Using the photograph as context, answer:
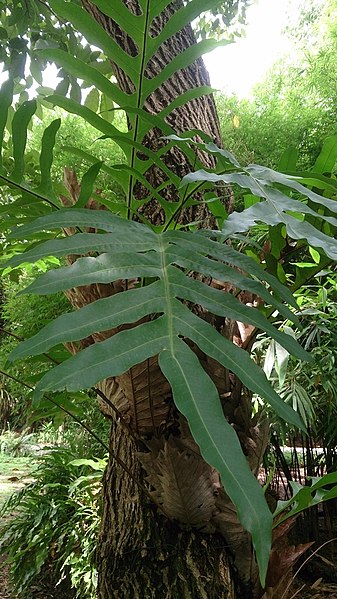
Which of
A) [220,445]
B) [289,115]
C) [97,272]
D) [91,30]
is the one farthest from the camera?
[289,115]

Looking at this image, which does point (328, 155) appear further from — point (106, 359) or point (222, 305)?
point (106, 359)

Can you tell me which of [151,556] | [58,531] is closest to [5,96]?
[151,556]

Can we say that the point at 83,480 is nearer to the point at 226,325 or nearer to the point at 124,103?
the point at 226,325

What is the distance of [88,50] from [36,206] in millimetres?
1161

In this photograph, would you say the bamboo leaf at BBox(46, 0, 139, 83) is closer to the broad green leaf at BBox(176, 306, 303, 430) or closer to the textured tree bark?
the textured tree bark

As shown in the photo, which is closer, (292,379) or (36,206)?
(36,206)

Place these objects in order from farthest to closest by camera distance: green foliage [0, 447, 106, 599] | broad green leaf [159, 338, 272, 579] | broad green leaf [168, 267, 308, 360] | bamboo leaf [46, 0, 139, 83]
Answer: green foliage [0, 447, 106, 599], bamboo leaf [46, 0, 139, 83], broad green leaf [168, 267, 308, 360], broad green leaf [159, 338, 272, 579]

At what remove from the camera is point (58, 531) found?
1.93 meters

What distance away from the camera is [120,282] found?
2.22ft

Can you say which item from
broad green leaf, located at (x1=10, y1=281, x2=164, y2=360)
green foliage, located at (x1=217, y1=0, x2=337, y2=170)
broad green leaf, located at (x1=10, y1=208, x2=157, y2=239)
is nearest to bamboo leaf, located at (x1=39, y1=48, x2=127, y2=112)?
broad green leaf, located at (x1=10, y1=208, x2=157, y2=239)

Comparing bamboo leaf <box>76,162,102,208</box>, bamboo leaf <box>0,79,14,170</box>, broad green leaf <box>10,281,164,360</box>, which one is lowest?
broad green leaf <box>10,281,164,360</box>

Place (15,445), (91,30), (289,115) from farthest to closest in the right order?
(15,445)
(289,115)
(91,30)

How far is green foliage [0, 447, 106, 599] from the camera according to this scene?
177 cm

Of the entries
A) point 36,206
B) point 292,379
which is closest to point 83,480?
point 292,379
